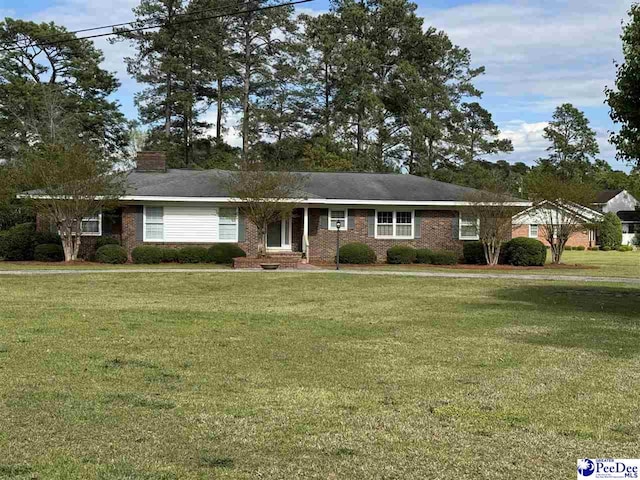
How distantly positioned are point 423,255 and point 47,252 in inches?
559

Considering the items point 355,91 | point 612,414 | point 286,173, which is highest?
point 355,91

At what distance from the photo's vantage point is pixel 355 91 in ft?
165

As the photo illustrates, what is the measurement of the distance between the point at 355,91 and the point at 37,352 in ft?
145

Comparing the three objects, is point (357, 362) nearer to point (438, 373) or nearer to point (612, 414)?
point (438, 373)

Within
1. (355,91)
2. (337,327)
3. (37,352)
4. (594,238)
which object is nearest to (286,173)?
(337,327)

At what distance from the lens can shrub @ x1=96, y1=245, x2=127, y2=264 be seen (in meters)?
24.9

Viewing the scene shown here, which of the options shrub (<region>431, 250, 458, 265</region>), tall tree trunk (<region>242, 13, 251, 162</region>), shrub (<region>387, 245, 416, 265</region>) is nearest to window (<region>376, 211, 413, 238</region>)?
shrub (<region>387, 245, 416, 265</region>)

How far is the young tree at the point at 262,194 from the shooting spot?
24.5 m

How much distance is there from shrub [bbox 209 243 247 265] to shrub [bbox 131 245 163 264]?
1.90 meters

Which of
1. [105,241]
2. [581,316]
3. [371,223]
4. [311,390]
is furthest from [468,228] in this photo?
[311,390]

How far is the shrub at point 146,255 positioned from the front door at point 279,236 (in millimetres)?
4639

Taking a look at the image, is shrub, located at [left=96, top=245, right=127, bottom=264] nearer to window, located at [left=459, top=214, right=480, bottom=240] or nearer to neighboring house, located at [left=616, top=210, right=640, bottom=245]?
window, located at [left=459, top=214, right=480, bottom=240]

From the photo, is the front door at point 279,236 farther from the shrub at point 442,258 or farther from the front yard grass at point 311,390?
the front yard grass at point 311,390

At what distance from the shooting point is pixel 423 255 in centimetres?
2709
